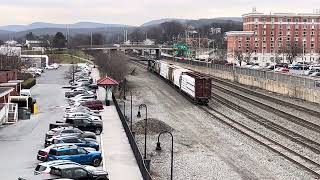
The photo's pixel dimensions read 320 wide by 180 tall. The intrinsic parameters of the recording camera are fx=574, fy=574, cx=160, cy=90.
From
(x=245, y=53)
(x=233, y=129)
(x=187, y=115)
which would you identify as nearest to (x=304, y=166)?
(x=233, y=129)

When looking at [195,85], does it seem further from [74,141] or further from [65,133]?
[74,141]

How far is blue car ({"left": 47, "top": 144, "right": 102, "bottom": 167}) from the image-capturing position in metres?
26.4

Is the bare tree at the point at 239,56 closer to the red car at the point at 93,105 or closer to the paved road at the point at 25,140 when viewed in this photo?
the paved road at the point at 25,140

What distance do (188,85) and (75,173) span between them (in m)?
38.7

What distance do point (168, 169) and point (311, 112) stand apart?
25.2 metres

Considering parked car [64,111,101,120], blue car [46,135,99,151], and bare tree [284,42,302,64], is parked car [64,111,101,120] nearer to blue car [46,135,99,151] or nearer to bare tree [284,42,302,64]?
blue car [46,135,99,151]

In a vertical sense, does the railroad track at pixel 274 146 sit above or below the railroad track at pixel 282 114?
below

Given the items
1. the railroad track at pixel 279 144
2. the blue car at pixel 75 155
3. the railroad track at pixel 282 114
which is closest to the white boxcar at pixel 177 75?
the railroad track at pixel 282 114

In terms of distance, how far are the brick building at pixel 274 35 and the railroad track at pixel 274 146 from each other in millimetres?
102613

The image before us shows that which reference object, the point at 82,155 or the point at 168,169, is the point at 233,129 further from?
the point at 82,155

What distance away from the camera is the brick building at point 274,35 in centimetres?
14725

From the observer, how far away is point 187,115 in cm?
4888

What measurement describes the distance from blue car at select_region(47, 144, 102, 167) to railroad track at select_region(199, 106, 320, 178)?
1014 cm

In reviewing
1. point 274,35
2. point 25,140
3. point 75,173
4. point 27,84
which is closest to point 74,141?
point 25,140
